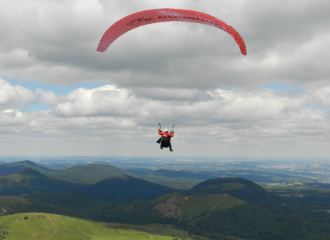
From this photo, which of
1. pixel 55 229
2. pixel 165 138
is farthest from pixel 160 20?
pixel 55 229

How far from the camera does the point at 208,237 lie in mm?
186875

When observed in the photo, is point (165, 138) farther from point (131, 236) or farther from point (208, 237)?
point (208, 237)

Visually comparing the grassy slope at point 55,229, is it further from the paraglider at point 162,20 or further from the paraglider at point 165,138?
the paraglider at point 162,20

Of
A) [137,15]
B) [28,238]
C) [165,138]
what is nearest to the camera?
[137,15]

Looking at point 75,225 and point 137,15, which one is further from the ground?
point 137,15

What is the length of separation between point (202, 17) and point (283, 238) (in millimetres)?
203933

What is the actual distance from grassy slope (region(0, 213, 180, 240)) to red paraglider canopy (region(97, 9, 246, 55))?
141532 millimetres

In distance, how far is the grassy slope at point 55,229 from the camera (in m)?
150

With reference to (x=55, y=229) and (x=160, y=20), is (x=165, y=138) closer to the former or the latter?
(x=160, y=20)

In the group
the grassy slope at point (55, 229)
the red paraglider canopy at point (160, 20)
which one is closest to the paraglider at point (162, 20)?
the red paraglider canopy at point (160, 20)

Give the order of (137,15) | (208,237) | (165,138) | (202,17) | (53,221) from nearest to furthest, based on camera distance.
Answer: (202,17) → (137,15) → (165,138) → (53,221) → (208,237)

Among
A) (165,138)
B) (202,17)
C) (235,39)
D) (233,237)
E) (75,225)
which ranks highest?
(202,17)

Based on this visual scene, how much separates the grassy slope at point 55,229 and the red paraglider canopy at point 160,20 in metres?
142

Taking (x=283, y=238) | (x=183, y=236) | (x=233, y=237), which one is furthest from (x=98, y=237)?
(x=283, y=238)
